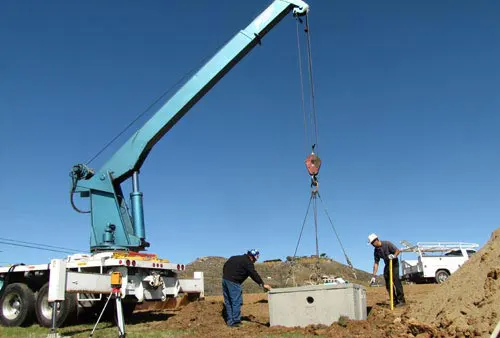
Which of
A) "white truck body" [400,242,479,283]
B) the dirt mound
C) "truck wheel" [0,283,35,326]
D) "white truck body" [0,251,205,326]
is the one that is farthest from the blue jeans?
"white truck body" [400,242,479,283]

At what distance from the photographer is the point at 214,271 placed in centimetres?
3572

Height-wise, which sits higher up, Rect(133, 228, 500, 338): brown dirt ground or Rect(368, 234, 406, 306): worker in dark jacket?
Rect(368, 234, 406, 306): worker in dark jacket

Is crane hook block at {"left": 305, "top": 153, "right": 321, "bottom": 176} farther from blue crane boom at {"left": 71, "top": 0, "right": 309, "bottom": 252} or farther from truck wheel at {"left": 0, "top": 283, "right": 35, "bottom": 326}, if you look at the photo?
truck wheel at {"left": 0, "top": 283, "right": 35, "bottom": 326}

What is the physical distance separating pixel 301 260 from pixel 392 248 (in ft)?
88.0

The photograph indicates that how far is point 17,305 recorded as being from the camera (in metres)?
11.9

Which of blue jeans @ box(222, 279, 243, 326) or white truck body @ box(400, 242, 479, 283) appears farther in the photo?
white truck body @ box(400, 242, 479, 283)

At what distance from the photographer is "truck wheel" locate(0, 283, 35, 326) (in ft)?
37.9

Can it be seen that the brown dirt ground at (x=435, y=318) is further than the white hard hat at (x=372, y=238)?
No

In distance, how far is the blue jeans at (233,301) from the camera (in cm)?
1003

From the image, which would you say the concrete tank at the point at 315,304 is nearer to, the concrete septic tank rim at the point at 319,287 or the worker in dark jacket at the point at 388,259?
the concrete septic tank rim at the point at 319,287

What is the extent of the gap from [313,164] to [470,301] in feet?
17.0

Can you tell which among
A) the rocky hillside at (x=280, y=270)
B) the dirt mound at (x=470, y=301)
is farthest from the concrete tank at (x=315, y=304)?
the rocky hillside at (x=280, y=270)

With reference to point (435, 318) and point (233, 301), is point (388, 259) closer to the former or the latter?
point (435, 318)

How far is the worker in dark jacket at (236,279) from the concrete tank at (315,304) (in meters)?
0.77
